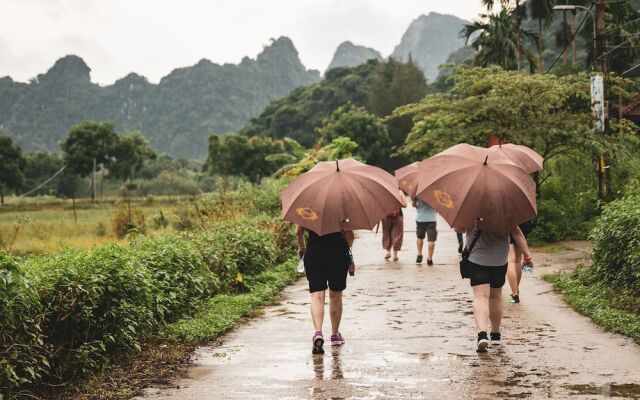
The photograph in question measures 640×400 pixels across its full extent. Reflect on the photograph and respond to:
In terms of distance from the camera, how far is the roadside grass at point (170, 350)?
5.69m

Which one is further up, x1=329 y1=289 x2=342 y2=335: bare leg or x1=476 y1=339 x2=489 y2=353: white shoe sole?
x1=329 y1=289 x2=342 y2=335: bare leg

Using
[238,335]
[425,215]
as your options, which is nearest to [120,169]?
[425,215]

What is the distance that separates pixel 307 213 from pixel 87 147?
67.2 metres

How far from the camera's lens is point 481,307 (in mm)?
6664

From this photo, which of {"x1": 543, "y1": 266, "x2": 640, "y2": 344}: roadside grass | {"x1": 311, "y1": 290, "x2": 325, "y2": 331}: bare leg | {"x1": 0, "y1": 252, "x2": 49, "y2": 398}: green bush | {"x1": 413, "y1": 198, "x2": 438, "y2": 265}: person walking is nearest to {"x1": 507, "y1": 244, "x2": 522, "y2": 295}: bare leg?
{"x1": 543, "y1": 266, "x2": 640, "y2": 344}: roadside grass

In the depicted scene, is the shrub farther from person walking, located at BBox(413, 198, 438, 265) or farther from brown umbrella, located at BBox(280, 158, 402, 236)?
person walking, located at BBox(413, 198, 438, 265)

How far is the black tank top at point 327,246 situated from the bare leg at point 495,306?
5.02 feet

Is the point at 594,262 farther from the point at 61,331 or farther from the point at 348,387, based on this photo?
the point at 61,331

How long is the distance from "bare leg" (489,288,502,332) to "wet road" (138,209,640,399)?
0.80ft

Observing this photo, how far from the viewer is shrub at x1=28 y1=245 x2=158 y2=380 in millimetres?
5848

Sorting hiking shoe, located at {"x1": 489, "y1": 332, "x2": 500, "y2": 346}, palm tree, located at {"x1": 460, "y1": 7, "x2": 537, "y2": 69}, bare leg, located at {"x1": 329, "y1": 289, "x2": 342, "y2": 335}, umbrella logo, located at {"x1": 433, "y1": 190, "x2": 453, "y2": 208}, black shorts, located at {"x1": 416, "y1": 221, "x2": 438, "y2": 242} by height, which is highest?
palm tree, located at {"x1": 460, "y1": 7, "x2": 537, "y2": 69}

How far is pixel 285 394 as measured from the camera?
18.1ft

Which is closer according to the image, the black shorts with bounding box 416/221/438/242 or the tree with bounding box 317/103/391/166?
the black shorts with bounding box 416/221/438/242

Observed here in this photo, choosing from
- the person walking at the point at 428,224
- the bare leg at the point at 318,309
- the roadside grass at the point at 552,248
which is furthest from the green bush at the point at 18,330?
the roadside grass at the point at 552,248
